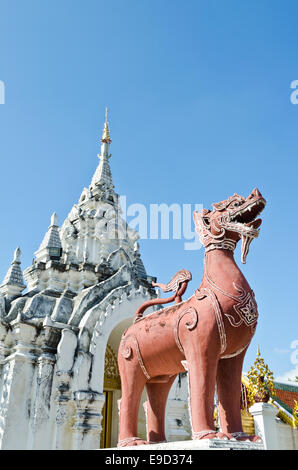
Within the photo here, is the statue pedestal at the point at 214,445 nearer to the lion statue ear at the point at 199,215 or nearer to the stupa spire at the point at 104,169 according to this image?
the lion statue ear at the point at 199,215

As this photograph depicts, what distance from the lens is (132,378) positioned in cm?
748

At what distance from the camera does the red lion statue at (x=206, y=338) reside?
21.0ft

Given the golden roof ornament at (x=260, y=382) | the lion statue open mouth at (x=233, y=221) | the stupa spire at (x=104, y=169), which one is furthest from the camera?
the stupa spire at (x=104, y=169)

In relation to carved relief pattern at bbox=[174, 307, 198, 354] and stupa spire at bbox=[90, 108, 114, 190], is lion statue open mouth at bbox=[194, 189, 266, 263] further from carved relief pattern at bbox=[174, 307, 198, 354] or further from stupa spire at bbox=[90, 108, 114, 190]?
stupa spire at bbox=[90, 108, 114, 190]

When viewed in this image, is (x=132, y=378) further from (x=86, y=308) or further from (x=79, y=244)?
(x=79, y=244)

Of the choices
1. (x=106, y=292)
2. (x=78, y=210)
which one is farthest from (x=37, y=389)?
(x=78, y=210)

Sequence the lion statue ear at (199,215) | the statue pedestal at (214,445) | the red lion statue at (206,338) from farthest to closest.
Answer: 1. the lion statue ear at (199,215)
2. the red lion statue at (206,338)
3. the statue pedestal at (214,445)

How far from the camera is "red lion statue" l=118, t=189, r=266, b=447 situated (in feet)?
21.0

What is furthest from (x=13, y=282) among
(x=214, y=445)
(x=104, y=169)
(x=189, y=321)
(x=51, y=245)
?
(x=214, y=445)

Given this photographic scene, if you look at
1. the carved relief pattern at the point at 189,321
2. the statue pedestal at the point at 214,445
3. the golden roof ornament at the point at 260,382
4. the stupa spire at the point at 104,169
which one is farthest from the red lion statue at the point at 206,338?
the stupa spire at the point at 104,169

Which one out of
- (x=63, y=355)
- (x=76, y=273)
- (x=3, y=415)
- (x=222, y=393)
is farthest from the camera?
(x=76, y=273)

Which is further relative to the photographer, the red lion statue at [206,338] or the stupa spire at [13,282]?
the stupa spire at [13,282]

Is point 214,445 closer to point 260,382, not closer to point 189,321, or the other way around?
point 189,321

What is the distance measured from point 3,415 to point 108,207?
962 cm
